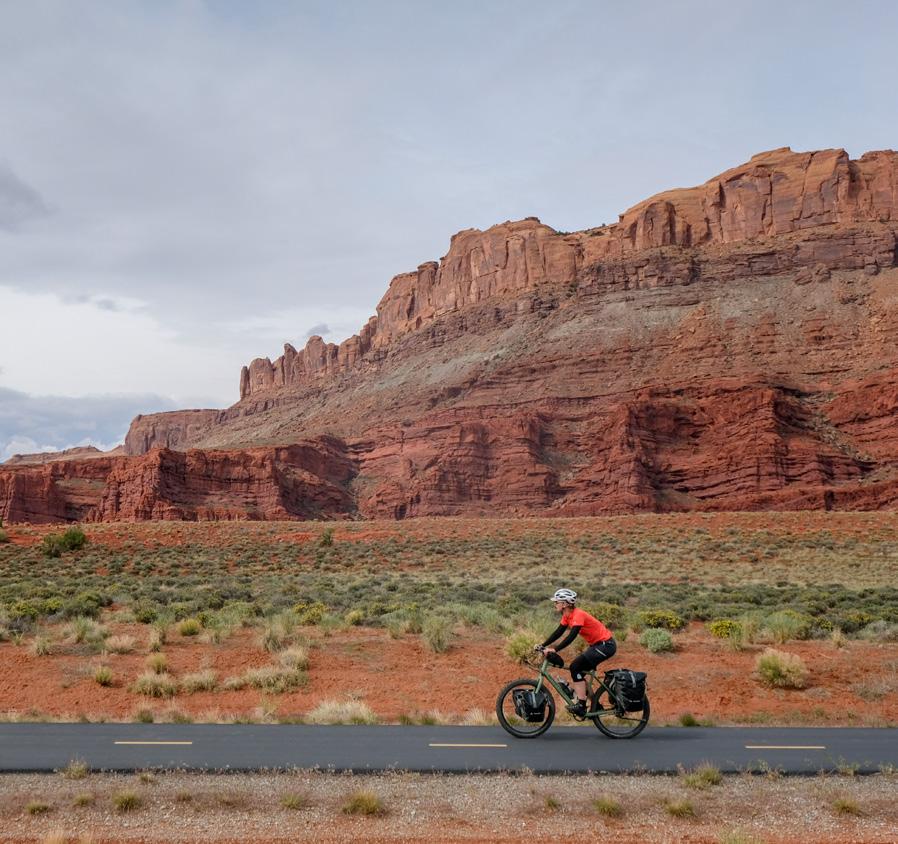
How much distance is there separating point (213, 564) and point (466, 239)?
354 feet

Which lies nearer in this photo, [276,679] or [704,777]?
[704,777]

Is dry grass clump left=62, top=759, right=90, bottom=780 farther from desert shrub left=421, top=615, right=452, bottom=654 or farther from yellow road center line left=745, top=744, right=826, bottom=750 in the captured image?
desert shrub left=421, top=615, right=452, bottom=654

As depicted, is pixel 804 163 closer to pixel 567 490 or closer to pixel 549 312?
pixel 549 312

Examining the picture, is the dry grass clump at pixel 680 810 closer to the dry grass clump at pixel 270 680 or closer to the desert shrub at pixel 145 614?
the dry grass clump at pixel 270 680

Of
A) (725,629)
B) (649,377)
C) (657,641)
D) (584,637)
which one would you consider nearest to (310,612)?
(657,641)

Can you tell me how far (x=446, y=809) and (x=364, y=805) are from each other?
73cm

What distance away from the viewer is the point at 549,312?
108 metres

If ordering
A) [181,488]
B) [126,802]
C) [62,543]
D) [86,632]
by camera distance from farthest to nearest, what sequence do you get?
[181,488] → [62,543] → [86,632] → [126,802]

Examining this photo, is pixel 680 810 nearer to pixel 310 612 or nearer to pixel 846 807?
pixel 846 807

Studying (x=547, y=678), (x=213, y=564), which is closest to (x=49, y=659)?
(x=547, y=678)

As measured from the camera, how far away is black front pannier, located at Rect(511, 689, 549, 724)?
29.5ft

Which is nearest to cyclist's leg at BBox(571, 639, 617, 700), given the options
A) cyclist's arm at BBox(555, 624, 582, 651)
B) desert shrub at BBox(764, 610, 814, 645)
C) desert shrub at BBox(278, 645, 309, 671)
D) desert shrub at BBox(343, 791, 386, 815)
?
cyclist's arm at BBox(555, 624, 582, 651)

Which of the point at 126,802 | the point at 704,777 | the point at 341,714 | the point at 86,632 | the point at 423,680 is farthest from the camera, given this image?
the point at 86,632

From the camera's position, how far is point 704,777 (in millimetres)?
7535
